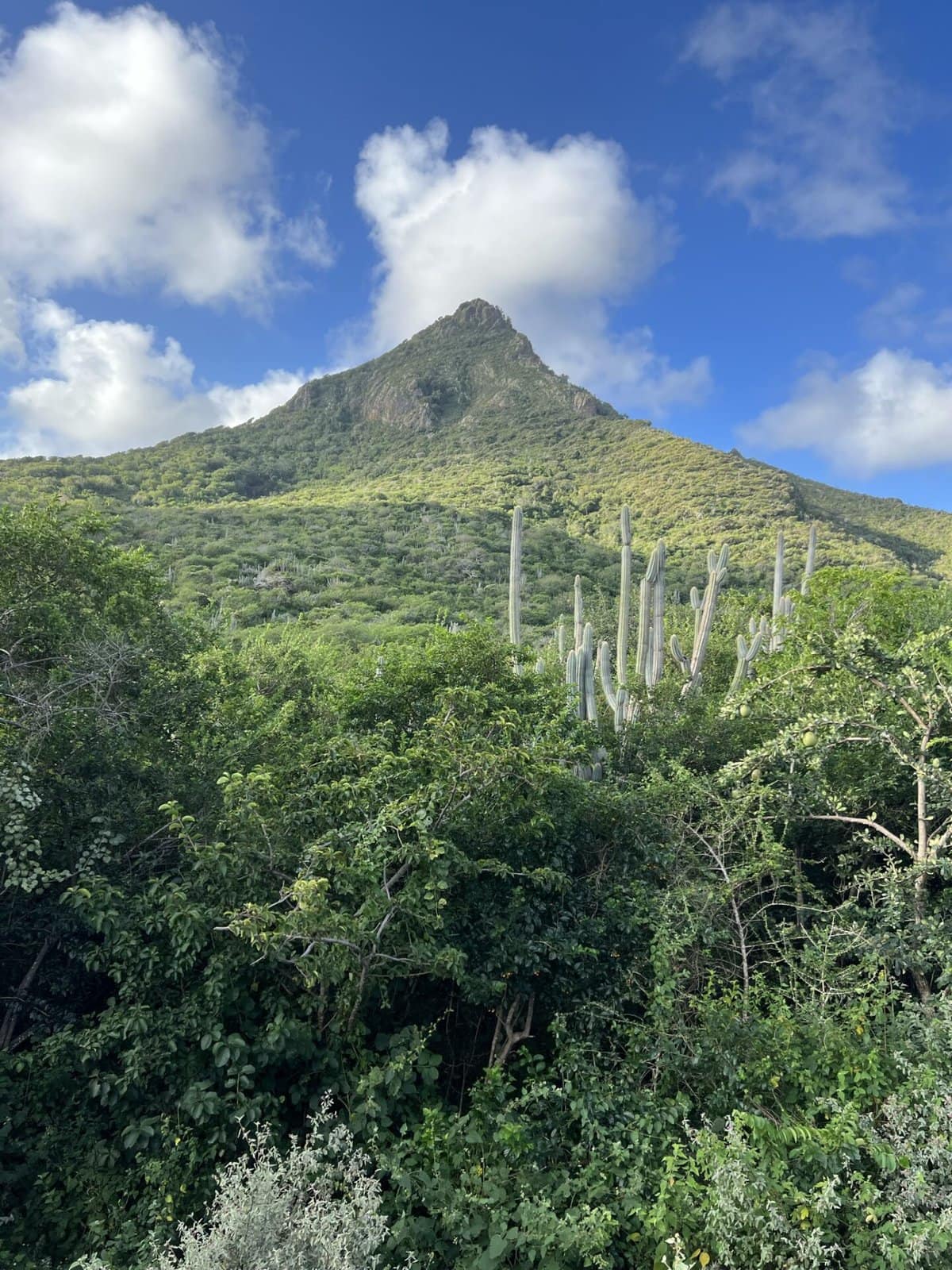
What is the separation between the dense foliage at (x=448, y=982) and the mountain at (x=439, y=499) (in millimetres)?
5138

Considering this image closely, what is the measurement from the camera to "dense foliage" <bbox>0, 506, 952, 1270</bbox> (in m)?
3.18

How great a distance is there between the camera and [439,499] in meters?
50.0

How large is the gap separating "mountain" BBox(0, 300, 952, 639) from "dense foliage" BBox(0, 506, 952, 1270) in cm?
514

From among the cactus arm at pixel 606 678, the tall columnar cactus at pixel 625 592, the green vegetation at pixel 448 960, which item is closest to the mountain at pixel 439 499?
the cactus arm at pixel 606 678

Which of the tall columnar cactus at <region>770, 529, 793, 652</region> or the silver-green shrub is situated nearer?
the silver-green shrub

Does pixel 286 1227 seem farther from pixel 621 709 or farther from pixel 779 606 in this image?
pixel 779 606

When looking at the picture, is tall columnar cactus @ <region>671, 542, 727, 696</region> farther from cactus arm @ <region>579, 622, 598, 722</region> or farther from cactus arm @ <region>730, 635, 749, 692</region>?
cactus arm @ <region>579, 622, 598, 722</region>

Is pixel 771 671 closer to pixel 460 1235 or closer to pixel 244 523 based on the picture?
pixel 460 1235

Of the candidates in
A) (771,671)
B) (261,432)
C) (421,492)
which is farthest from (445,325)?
(771,671)

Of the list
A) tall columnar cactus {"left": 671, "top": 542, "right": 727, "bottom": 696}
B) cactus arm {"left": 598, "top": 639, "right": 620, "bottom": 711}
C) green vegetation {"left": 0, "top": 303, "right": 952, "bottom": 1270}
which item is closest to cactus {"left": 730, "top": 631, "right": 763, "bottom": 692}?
tall columnar cactus {"left": 671, "top": 542, "right": 727, "bottom": 696}

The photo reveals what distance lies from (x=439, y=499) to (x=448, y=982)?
46569mm

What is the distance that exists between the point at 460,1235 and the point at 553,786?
2.84m

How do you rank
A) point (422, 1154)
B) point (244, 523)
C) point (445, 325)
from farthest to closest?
point (445, 325), point (244, 523), point (422, 1154)

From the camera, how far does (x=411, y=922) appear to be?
4.13m
